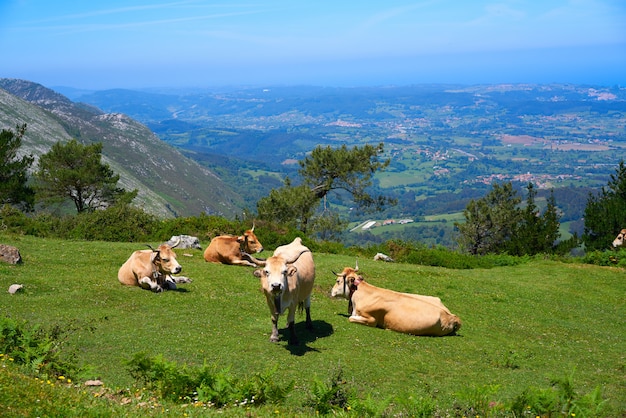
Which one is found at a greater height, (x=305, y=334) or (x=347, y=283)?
(x=347, y=283)

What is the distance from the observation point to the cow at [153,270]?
1767 centimetres

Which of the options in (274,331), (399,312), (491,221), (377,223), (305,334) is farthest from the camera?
(377,223)

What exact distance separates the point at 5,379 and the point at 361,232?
161740mm

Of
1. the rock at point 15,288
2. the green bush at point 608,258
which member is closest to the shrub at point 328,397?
the rock at point 15,288

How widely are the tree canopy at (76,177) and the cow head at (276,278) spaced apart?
4020 centimetres

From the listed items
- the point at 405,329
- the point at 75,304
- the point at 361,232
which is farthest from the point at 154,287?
the point at 361,232

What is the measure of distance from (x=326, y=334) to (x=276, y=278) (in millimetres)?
3212

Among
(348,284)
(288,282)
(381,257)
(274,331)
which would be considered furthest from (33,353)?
(381,257)

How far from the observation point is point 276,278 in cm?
1266

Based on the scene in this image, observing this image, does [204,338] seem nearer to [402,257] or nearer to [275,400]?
[275,400]

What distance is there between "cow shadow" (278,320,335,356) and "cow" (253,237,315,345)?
20 centimetres

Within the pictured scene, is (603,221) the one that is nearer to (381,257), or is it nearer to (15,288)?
(381,257)

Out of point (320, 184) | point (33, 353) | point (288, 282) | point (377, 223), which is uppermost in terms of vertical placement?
point (288, 282)

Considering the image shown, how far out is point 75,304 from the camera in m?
15.4
